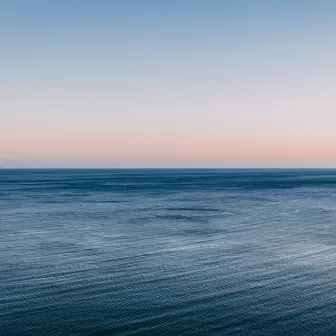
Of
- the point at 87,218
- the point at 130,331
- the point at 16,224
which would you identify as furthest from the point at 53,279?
the point at 87,218

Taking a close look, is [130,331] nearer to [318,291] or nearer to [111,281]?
[111,281]

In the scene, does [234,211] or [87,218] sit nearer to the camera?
[87,218]

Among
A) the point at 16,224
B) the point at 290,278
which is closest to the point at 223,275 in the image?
the point at 290,278

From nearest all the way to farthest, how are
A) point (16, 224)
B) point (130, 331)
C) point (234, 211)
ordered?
point (130, 331) < point (16, 224) < point (234, 211)

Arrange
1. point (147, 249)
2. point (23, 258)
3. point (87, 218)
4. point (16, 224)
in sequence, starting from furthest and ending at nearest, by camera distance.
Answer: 1. point (87, 218)
2. point (16, 224)
3. point (147, 249)
4. point (23, 258)

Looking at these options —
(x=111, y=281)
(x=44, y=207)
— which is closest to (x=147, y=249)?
(x=111, y=281)

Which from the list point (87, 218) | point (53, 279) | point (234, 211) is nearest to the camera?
point (53, 279)

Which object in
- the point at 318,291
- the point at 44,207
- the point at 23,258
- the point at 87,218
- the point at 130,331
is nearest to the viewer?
the point at 130,331

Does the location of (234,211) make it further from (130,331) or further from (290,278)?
(130,331)

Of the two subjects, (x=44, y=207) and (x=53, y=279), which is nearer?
(x=53, y=279)
